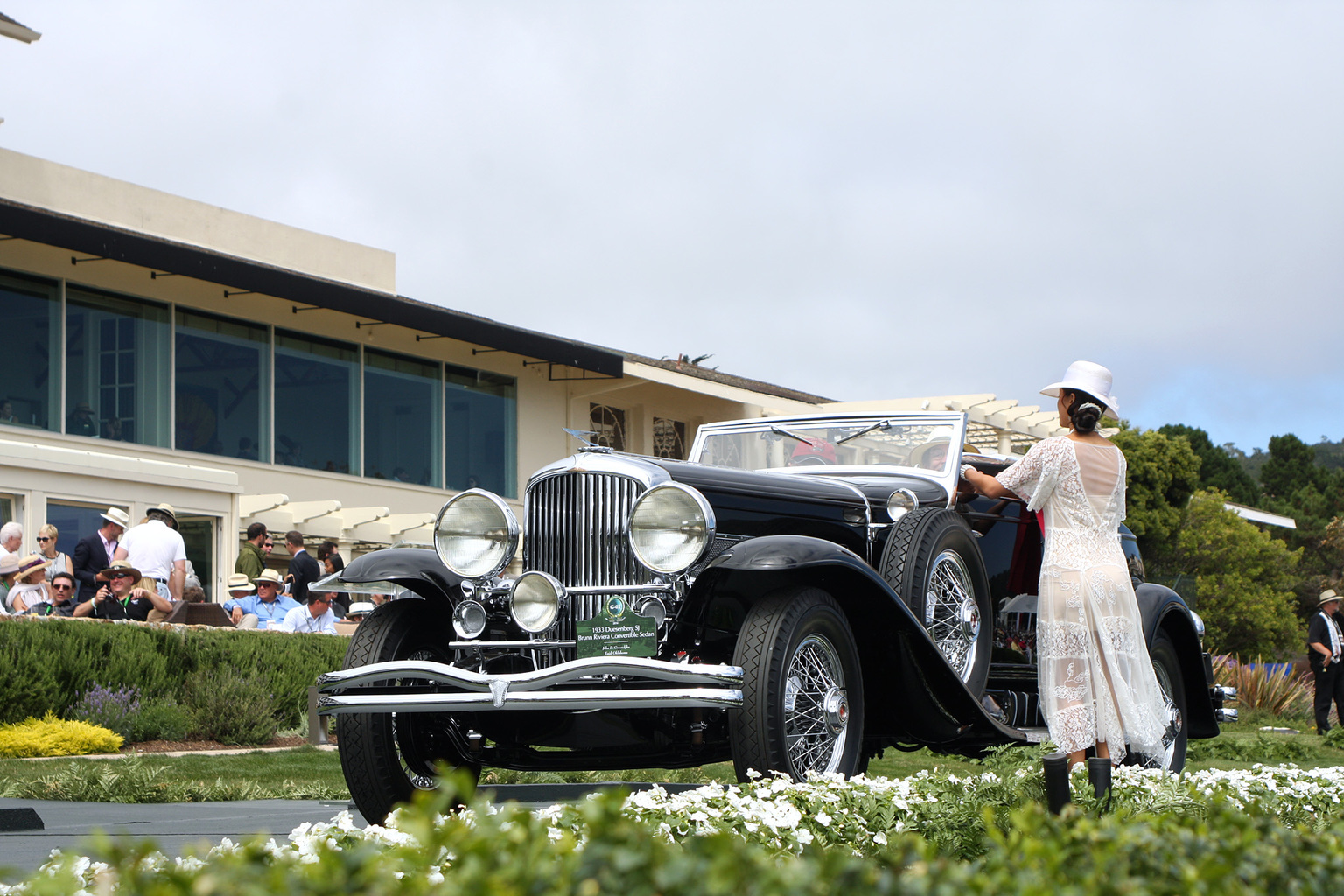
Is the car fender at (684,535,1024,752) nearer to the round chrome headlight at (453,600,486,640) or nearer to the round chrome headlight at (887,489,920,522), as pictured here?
the round chrome headlight at (453,600,486,640)

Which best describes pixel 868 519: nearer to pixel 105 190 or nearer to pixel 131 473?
pixel 131 473

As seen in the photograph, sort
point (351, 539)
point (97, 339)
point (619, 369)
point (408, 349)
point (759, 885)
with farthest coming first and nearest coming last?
1. point (619, 369)
2. point (408, 349)
3. point (351, 539)
4. point (97, 339)
5. point (759, 885)

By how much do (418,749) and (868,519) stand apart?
2317mm

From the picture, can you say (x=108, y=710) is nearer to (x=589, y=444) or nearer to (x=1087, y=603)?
(x=589, y=444)

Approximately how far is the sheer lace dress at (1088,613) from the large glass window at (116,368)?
1503 cm

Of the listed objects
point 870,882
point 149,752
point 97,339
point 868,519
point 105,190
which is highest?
point 105,190

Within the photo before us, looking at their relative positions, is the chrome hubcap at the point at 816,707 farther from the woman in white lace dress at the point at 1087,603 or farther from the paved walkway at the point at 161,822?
the paved walkway at the point at 161,822

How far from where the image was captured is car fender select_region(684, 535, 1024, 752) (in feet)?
16.4

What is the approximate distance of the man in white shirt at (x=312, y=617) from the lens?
1268 centimetres

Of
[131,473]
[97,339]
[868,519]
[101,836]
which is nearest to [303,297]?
[97,339]

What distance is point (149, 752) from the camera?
31.3ft

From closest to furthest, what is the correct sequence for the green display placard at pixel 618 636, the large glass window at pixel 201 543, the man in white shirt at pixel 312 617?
1. the green display placard at pixel 618 636
2. the man in white shirt at pixel 312 617
3. the large glass window at pixel 201 543

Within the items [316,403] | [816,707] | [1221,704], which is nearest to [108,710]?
[816,707]

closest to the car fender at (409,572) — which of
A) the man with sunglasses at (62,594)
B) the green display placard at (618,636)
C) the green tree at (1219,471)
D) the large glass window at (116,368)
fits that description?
the green display placard at (618,636)
